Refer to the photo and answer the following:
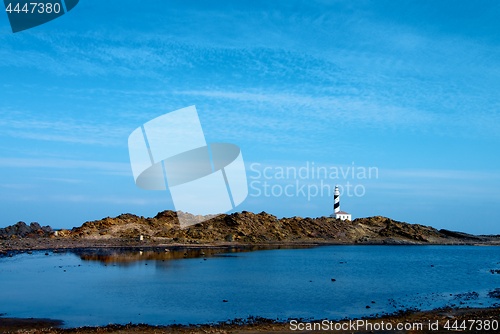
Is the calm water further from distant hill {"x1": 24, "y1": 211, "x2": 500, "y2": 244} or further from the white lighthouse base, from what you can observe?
the white lighthouse base

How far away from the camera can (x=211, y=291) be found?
36.5m

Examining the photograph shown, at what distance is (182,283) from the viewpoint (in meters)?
40.5

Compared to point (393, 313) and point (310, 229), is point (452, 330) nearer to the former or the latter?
point (393, 313)

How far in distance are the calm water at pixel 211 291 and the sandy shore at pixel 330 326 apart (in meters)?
1.98

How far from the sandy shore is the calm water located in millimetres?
1981

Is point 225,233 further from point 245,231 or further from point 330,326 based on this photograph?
point 330,326

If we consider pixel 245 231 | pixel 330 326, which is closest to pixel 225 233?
pixel 245 231

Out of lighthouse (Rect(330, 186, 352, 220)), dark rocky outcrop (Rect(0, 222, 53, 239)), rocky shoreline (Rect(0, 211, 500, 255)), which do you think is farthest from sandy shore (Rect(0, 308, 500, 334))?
lighthouse (Rect(330, 186, 352, 220))

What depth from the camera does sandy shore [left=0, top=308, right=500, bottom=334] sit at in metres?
21.6

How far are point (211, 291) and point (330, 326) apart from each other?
15.7 metres

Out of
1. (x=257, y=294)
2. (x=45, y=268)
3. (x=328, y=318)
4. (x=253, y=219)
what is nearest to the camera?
(x=328, y=318)

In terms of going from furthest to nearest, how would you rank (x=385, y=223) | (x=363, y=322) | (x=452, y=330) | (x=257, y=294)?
(x=385, y=223)
(x=257, y=294)
(x=363, y=322)
(x=452, y=330)

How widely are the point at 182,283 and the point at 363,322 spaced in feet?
67.8

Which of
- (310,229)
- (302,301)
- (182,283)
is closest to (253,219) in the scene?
(310,229)
